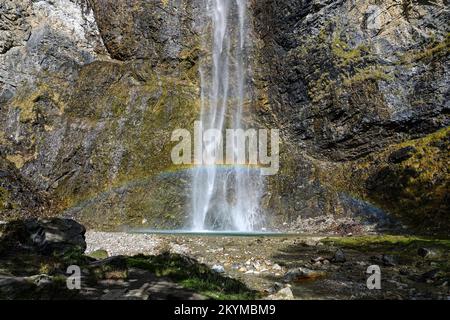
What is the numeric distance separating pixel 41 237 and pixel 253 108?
30020 mm

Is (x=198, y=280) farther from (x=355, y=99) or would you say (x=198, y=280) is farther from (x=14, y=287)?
(x=355, y=99)

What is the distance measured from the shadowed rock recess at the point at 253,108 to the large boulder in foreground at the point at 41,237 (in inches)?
637

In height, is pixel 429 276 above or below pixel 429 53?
below

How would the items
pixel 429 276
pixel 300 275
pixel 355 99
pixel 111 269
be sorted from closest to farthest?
pixel 111 269
pixel 429 276
pixel 300 275
pixel 355 99

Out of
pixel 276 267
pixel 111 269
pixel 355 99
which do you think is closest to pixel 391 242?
pixel 276 267

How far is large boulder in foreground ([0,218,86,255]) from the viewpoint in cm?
1436

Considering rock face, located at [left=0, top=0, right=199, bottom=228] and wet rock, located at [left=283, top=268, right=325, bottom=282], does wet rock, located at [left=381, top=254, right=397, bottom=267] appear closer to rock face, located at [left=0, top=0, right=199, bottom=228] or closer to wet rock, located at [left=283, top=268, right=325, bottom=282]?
wet rock, located at [left=283, top=268, right=325, bottom=282]

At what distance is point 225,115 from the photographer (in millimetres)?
41656

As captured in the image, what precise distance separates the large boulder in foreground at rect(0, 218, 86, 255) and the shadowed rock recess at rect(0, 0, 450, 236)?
16.2 meters

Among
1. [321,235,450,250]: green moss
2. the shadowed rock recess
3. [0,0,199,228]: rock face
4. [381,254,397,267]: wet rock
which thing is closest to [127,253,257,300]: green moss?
[381,254,397,267]: wet rock

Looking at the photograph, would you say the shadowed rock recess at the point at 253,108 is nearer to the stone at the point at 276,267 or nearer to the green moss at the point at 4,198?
the green moss at the point at 4,198

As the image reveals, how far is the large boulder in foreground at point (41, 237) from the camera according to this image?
1436 cm

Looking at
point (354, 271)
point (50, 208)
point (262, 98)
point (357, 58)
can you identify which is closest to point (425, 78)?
point (357, 58)

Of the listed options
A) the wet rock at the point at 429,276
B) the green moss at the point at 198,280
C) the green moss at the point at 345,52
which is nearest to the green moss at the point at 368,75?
the green moss at the point at 345,52
